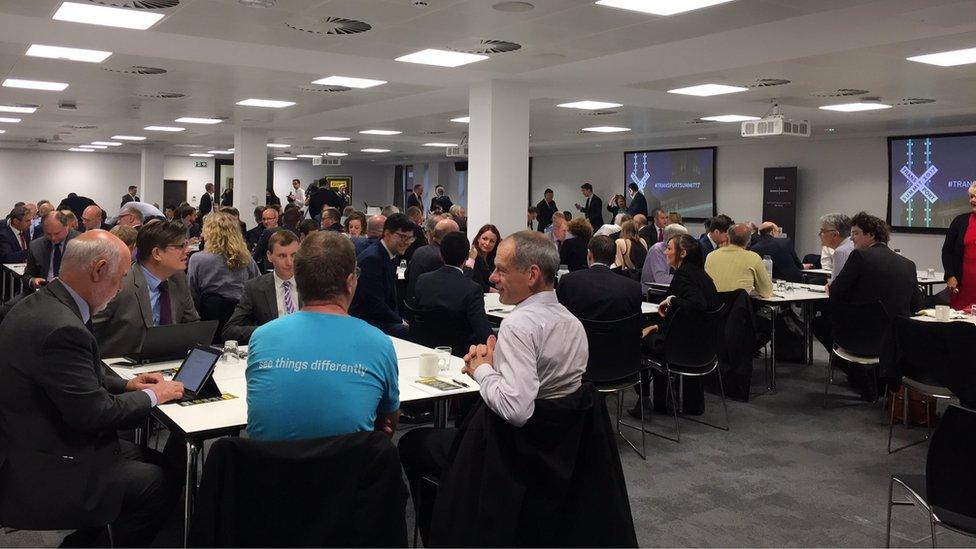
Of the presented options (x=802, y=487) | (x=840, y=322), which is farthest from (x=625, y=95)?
(x=802, y=487)

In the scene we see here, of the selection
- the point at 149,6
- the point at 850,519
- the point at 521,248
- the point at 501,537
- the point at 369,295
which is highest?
the point at 149,6

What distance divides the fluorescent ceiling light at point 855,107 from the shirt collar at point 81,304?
10375 mm

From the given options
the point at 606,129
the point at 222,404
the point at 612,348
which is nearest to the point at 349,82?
the point at 612,348

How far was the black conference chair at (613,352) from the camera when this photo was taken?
4508 millimetres

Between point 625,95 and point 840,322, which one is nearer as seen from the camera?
point 840,322

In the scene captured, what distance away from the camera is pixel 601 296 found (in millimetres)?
4652

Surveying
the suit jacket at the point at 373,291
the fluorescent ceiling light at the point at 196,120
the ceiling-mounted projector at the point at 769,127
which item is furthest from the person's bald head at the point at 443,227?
the fluorescent ceiling light at the point at 196,120

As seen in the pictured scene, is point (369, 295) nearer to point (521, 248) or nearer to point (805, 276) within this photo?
point (521, 248)

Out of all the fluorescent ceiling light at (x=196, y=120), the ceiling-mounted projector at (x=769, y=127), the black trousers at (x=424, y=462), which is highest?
the fluorescent ceiling light at (x=196, y=120)

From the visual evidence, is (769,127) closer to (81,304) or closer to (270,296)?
(270,296)

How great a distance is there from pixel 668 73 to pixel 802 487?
17.2 ft

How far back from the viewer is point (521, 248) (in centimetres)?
277

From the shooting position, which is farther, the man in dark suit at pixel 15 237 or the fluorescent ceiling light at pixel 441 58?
the man in dark suit at pixel 15 237

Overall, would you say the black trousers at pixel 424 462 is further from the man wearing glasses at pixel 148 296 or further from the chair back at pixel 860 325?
the chair back at pixel 860 325
